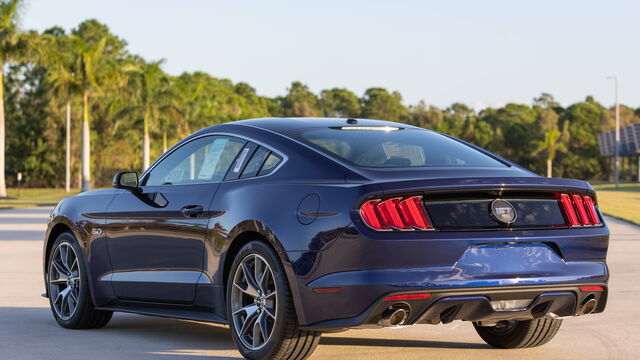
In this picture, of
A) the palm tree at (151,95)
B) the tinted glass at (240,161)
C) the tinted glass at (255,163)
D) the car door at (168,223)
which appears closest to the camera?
the tinted glass at (255,163)

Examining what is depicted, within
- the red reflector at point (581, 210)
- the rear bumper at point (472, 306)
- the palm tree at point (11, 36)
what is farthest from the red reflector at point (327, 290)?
the palm tree at point (11, 36)

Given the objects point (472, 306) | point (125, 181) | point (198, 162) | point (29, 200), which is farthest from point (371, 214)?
point (29, 200)

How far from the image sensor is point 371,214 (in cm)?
576

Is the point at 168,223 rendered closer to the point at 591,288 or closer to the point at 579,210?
the point at 579,210

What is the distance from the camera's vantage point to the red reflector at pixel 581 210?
6.34m

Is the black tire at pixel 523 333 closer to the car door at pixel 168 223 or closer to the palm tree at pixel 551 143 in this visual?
the car door at pixel 168 223

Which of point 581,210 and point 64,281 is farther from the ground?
point 581,210

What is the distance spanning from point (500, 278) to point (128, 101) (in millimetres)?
71558

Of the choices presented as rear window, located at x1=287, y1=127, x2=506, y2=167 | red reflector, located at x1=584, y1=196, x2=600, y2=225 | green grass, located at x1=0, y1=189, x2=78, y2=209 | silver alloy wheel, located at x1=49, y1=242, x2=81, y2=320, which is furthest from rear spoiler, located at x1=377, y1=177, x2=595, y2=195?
green grass, located at x1=0, y1=189, x2=78, y2=209

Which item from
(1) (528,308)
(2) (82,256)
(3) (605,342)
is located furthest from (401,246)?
(2) (82,256)

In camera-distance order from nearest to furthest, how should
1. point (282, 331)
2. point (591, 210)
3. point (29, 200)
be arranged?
point (282, 331) < point (591, 210) < point (29, 200)

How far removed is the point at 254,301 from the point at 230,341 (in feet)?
4.22

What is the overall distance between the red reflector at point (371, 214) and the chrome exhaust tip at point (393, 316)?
0.45 meters

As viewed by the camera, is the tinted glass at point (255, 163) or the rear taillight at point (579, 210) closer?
the rear taillight at point (579, 210)
